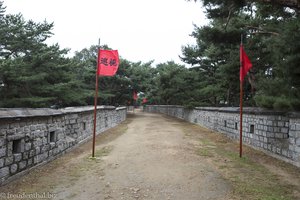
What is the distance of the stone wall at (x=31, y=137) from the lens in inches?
195

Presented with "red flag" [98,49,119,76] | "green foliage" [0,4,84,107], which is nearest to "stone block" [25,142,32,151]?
"red flag" [98,49,119,76]

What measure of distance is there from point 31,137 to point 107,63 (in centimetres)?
344

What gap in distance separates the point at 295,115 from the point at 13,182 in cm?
627

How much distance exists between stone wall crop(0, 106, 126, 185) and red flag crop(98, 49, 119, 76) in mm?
1637

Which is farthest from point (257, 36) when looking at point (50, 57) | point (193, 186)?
point (50, 57)

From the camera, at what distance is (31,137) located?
19.3 ft

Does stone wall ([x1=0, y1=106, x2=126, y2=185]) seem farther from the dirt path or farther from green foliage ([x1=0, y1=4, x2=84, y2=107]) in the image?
green foliage ([x1=0, y1=4, x2=84, y2=107])

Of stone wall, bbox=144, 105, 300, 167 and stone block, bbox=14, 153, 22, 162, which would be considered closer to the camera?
stone block, bbox=14, 153, 22, 162

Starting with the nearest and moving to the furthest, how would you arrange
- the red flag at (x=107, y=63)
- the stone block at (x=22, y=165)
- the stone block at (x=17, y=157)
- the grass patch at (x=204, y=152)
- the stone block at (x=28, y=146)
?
the stone block at (x=17, y=157) → the stone block at (x=22, y=165) → the stone block at (x=28, y=146) → the grass patch at (x=204, y=152) → the red flag at (x=107, y=63)

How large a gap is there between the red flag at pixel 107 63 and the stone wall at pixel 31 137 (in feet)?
5.37

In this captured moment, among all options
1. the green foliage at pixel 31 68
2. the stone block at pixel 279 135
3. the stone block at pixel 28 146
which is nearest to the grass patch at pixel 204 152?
the stone block at pixel 279 135

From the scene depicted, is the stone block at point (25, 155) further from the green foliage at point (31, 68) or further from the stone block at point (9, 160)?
the green foliage at point (31, 68)

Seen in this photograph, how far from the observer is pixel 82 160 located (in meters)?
7.27

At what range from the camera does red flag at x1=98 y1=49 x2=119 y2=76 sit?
8383 millimetres
